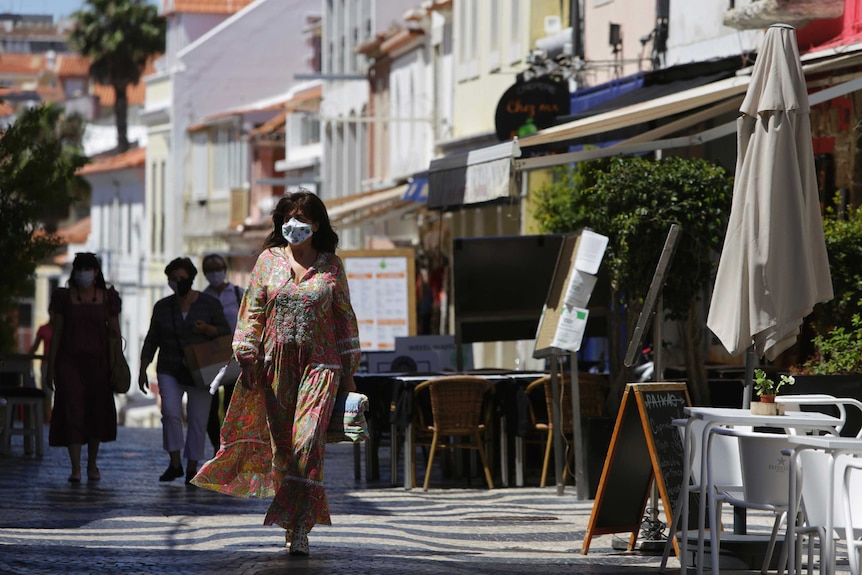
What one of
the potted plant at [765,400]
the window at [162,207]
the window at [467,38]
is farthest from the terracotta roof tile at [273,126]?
the potted plant at [765,400]

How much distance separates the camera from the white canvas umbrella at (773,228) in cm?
998

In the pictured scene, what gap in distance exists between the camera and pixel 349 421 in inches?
406

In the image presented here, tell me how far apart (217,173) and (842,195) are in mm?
46486

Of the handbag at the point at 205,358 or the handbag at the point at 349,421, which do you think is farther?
the handbag at the point at 205,358

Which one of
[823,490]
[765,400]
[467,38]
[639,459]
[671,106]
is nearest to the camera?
[823,490]

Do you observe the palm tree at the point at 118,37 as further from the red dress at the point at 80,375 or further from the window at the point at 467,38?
the red dress at the point at 80,375

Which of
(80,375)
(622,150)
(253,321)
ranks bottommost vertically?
(80,375)

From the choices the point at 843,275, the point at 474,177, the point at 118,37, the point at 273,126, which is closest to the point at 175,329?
the point at 474,177

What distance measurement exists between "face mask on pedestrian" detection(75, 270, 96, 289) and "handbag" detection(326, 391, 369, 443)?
551cm

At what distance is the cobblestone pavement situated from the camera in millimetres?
9914

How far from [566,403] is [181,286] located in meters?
3.29

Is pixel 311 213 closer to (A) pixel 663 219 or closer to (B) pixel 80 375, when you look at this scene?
(A) pixel 663 219

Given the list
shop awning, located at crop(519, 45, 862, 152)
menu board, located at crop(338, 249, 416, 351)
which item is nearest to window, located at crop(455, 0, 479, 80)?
menu board, located at crop(338, 249, 416, 351)

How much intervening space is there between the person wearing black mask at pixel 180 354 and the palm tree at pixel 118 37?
58.0 meters
